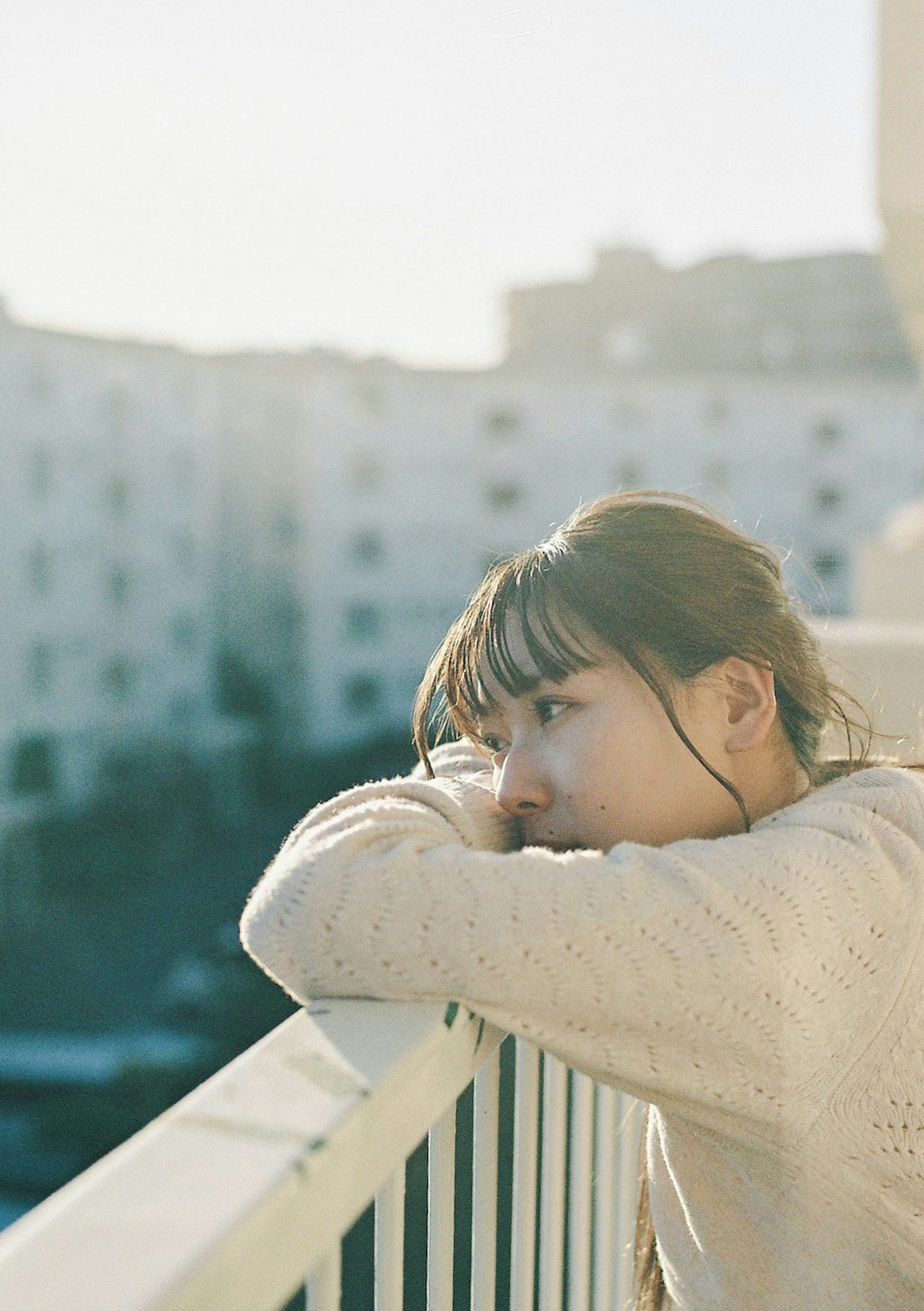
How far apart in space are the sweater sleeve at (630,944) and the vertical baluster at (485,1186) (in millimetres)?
88

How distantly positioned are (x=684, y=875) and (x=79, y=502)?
85.3 feet

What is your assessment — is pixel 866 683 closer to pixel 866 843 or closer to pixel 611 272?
pixel 866 843

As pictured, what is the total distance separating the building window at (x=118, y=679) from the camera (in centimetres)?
2580

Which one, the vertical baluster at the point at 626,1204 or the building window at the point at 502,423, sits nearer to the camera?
the vertical baluster at the point at 626,1204

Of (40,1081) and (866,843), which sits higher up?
(866,843)

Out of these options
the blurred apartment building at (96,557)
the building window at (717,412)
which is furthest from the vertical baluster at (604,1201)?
the building window at (717,412)

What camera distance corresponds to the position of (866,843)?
35.7 inches

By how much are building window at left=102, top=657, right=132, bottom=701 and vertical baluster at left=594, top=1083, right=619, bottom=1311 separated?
1010 inches

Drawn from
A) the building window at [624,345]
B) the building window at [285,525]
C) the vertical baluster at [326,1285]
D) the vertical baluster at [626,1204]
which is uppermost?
the building window at [624,345]

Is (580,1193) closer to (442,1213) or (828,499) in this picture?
(442,1213)

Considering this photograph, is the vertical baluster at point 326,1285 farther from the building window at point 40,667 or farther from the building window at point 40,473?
the building window at point 40,473

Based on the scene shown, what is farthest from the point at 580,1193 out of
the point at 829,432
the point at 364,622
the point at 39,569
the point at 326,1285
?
the point at 829,432

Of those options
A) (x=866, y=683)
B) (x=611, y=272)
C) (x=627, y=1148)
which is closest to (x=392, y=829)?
(x=627, y=1148)

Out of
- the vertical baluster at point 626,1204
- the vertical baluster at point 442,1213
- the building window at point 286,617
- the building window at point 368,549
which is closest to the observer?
the vertical baluster at point 442,1213
